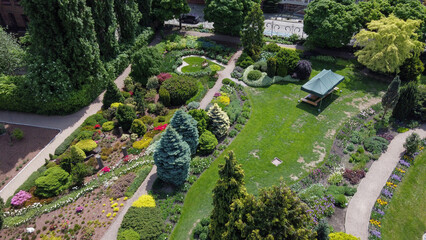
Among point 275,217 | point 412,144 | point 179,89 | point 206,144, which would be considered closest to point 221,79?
point 179,89

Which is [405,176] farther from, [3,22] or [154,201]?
[3,22]

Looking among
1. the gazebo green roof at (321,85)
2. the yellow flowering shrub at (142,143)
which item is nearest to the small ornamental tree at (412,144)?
the gazebo green roof at (321,85)

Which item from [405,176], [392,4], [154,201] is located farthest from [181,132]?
[392,4]

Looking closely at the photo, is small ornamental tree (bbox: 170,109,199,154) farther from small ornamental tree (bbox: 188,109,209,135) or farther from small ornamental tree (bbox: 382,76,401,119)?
small ornamental tree (bbox: 382,76,401,119)

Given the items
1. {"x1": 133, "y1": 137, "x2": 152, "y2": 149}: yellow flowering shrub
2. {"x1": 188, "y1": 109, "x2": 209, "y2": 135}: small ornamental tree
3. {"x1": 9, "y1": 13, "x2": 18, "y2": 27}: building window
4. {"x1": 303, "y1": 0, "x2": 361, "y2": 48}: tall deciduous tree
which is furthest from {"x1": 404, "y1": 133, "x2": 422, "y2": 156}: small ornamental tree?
{"x1": 9, "y1": 13, "x2": 18, "y2": 27}: building window

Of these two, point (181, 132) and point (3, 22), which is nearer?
point (181, 132)
